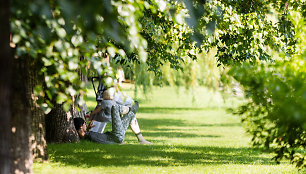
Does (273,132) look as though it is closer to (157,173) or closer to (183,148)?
(157,173)

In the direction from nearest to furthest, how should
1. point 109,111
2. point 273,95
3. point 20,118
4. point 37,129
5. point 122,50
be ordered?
1. point 273,95
2. point 122,50
3. point 20,118
4. point 37,129
5. point 109,111

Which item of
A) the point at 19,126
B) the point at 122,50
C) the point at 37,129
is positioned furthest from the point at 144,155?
the point at 122,50

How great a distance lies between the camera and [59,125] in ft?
33.6

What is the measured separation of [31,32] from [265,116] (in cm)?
254

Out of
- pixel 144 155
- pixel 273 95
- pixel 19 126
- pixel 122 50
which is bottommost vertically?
pixel 144 155

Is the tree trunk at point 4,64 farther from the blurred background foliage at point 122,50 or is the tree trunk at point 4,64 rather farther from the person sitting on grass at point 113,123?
the person sitting on grass at point 113,123

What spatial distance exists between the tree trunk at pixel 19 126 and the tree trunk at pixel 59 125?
4.28 m

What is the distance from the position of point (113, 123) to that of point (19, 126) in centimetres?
477

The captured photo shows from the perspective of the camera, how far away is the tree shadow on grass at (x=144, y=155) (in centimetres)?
846

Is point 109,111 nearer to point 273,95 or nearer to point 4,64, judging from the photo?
point 273,95

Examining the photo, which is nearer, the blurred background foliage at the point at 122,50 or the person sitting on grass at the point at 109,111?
the blurred background foliage at the point at 122,50

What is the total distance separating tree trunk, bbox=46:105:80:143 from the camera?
10141 millimetres

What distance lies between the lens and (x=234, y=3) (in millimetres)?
9203

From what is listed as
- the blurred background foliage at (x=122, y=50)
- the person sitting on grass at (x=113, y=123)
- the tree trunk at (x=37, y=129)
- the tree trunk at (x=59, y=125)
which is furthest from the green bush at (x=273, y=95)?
the tree trunk at (x=59, y=125)
